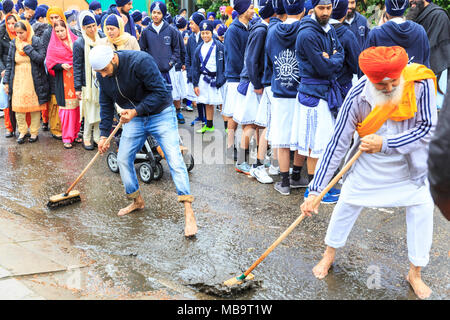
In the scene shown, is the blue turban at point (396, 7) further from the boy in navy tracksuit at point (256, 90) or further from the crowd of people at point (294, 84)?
the boy in navy tracksuit at point (256, 90)

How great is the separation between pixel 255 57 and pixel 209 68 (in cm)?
284

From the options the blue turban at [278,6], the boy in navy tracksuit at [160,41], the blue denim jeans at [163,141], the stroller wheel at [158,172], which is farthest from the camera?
the boy in navy tracksuit at [160,41]

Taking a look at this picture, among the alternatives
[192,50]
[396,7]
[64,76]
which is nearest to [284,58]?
[396,7]

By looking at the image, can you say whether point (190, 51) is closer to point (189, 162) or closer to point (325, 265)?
point (189, 162)

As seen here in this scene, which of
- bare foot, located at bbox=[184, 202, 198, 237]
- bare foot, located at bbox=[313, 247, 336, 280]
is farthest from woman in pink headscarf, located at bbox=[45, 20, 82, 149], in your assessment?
bare foot, located at bbox=[313, 247, 336, 280]

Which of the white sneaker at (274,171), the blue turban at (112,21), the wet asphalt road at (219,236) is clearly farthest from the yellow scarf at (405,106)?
the blue turban at (112,21)

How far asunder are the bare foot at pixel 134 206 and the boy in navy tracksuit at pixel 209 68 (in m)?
3.89

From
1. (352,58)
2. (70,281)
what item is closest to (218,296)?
(70,281)

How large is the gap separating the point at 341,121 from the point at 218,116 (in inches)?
316

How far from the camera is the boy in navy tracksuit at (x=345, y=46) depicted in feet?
19.9

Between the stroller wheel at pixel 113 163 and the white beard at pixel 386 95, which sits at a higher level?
the white beard at pixel 386 95

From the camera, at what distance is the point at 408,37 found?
5.97 metres

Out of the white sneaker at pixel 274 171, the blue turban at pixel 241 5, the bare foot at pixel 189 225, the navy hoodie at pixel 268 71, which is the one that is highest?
the blue turban at pixel 241 5

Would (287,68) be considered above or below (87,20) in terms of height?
below
